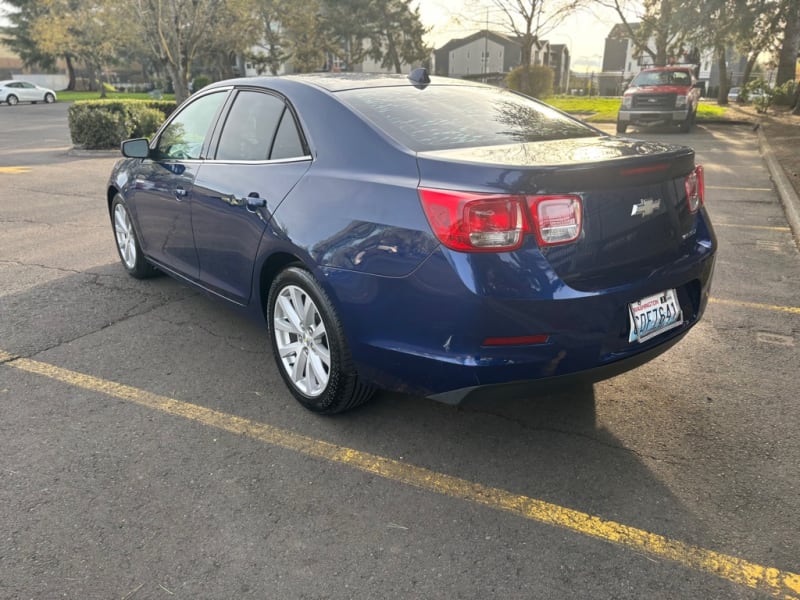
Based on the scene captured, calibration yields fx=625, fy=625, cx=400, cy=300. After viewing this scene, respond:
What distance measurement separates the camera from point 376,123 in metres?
3.00

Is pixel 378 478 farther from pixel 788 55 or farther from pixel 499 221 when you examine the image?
pixel 788 55

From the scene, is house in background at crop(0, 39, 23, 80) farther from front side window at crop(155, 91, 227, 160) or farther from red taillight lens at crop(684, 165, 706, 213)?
red taillight lens at crop(684, 165, 706, 213)

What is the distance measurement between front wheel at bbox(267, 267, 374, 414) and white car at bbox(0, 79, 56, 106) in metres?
45.4

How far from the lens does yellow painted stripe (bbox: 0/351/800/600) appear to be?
7.27ft

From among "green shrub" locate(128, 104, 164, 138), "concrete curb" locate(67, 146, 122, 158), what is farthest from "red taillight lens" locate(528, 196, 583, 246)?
"green shrub" locate(128, 104, 164, 138)

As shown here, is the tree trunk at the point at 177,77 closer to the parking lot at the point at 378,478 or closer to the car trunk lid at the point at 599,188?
the parking lot at the point at 378,478

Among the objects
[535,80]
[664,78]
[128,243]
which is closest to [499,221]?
[128,243]

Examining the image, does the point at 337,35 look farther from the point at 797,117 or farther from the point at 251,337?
the point at 251,337

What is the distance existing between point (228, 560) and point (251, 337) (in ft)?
6.97

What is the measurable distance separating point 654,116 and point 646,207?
60.5ft

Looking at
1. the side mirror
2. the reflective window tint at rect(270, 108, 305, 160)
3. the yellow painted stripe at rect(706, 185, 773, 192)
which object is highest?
the reflective window tint at rect(270, 108, 305, 160)

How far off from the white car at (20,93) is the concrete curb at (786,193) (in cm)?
4285

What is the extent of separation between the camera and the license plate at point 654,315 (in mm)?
2629

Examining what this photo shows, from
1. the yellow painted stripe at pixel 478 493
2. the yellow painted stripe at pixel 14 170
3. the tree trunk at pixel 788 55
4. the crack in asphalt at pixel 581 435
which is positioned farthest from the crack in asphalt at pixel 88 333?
the tree trunk at pixel 788 55
